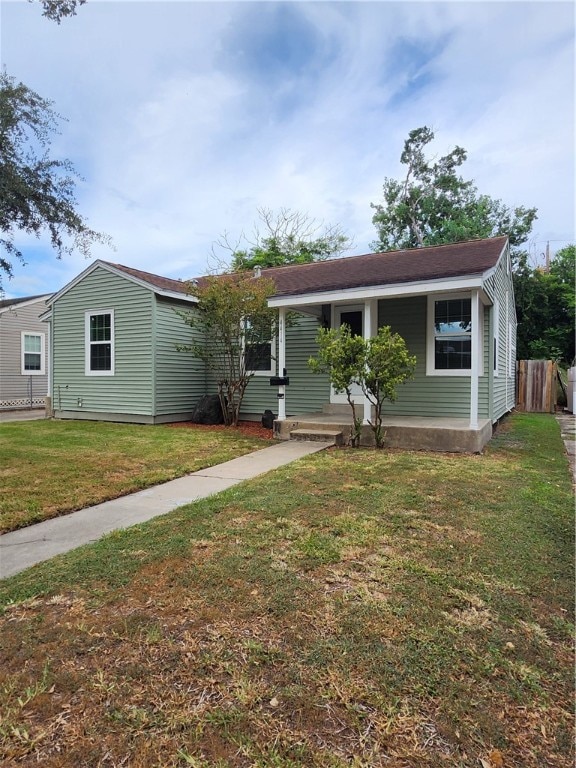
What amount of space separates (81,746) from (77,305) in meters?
12.3

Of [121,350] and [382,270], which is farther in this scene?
[121,350]

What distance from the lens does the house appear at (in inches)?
306

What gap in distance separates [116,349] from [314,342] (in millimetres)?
5084

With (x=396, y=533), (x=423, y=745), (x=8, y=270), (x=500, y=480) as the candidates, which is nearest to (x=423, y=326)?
(x=500, y=480)

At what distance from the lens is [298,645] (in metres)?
2.08

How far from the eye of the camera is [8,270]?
6.71 m

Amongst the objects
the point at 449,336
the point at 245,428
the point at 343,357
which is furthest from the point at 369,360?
the point at 245,428

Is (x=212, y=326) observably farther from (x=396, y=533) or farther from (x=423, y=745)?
(x=423, y=745)

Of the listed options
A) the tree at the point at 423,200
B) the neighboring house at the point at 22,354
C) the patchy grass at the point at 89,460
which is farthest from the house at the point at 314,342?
the tree at the point at 423,200

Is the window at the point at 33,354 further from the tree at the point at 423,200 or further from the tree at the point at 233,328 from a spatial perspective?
the tree at the point at 423,200

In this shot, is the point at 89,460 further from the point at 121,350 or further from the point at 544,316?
the point at 544,316

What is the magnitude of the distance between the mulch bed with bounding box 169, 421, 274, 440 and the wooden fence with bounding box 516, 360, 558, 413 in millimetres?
9457

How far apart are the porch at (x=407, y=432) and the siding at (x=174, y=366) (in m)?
3.75

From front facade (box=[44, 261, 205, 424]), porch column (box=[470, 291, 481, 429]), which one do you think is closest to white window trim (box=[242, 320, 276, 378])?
front facade (box=[44, 261, 205, 424])
